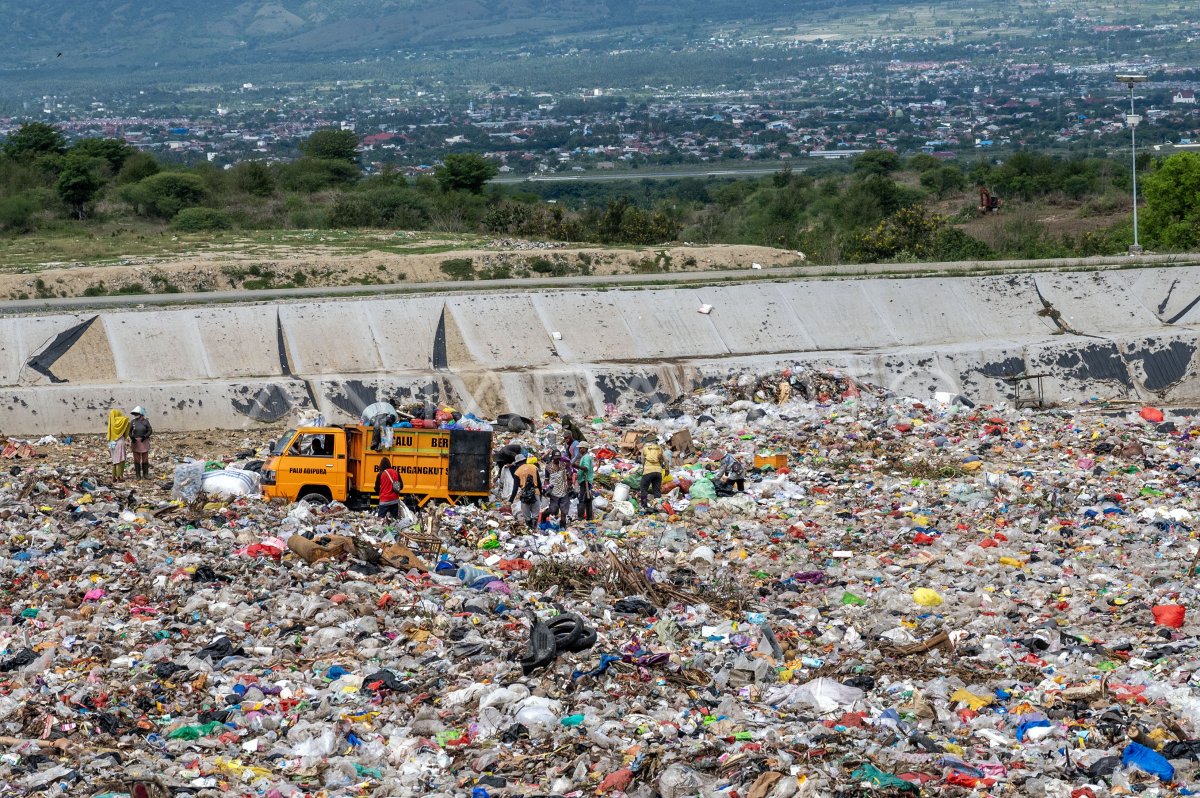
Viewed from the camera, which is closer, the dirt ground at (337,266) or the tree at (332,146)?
the dirt ground at (337,266)

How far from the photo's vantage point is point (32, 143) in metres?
52.5

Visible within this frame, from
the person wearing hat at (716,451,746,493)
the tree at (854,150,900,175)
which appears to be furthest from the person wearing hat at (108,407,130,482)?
the tree at (854,150,900,175)

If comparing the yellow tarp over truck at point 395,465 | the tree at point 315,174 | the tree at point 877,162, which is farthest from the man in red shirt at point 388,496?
the tree at point 877,162

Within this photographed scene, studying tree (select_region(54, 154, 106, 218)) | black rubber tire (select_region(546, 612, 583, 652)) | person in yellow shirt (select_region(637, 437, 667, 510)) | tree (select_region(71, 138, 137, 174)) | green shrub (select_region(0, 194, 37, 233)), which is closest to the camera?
black rubber tire (select_region(546, 612, 583, 652))

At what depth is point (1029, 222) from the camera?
166 feet

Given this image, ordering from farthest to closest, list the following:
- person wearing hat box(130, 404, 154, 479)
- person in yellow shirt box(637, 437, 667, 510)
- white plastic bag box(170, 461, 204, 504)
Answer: person wearing hat box(130, 404, 154, 479) → person in yellow shirt box(637, 437, 667, 510) → white plastic bag box(170, 461, 204, 504)

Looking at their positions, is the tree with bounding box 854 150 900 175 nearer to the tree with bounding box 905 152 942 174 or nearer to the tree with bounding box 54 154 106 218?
the tree with bounding box 905 152 942 174

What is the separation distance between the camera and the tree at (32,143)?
52.0 m

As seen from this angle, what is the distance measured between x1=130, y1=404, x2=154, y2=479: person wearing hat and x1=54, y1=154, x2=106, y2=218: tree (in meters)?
27.9

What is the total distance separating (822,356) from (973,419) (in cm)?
384

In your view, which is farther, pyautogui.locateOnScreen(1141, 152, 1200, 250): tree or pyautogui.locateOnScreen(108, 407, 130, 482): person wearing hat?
pyautogui.locateOnScreen(1141, 152, 1200, 250): tree

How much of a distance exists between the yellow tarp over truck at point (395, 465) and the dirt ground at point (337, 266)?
15123 millimetres

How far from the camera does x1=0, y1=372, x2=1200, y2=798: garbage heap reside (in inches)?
378

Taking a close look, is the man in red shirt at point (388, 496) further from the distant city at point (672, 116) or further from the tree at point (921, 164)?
the distant city at point (672, 116)
